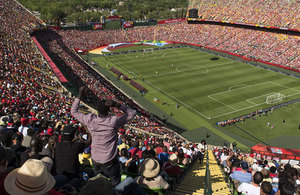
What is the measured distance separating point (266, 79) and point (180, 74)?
17.8 m

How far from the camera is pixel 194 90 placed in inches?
1821

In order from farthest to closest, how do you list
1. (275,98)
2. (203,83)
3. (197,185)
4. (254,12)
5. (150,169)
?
(254,12) → (203,83) → (275,98) → (197,185) → (150,169)

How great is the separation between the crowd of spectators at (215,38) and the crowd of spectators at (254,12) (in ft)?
9.99

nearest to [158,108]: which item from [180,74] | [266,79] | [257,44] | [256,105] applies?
[256,105]

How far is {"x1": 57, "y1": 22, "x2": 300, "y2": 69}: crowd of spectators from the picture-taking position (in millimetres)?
65312

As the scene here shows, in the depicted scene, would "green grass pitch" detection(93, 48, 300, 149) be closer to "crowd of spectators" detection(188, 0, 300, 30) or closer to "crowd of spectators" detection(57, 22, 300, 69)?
"crowd of spectators" detection(57, 22, 300, 69)

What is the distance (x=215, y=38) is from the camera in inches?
3322

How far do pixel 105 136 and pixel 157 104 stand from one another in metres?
34.2

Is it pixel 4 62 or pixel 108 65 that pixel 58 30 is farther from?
pixel 4 62

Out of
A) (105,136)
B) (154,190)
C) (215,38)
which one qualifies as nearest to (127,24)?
(215,38)

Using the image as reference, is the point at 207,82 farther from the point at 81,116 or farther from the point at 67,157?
the point at 67,157

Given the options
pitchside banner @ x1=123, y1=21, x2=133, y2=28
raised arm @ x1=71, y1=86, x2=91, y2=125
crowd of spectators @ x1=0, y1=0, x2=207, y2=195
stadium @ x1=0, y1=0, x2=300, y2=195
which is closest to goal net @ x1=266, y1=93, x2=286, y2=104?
stadium @ x1=0, y1=0, x2=300, y2=195

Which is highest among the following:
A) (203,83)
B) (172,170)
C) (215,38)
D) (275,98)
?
(172,170)

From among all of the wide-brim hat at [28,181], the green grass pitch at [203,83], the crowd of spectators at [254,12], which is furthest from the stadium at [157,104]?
the crowd of spectators at [254,12]
